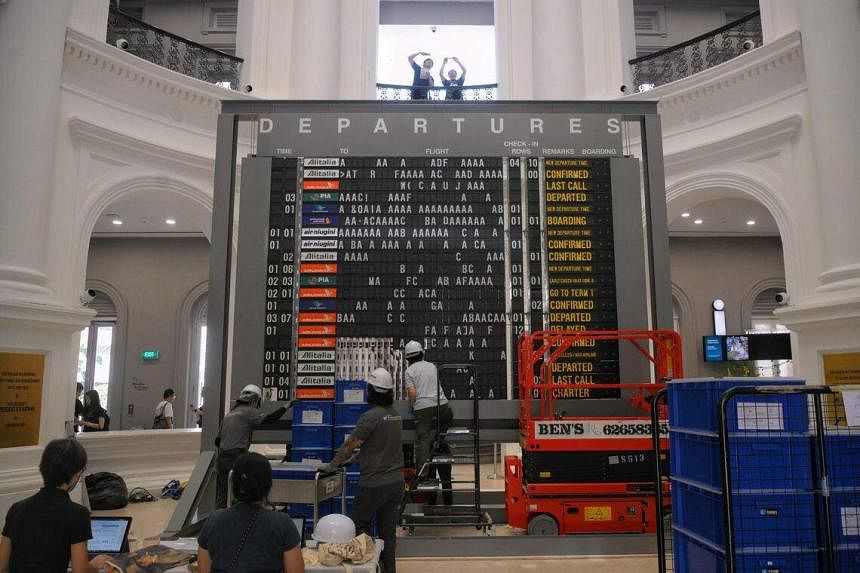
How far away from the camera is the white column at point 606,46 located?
41.6ft

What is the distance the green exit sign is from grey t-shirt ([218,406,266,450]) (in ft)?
37.3

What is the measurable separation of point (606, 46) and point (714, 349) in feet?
28.0

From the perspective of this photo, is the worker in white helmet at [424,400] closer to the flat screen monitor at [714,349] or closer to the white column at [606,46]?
the white column at [606,46]

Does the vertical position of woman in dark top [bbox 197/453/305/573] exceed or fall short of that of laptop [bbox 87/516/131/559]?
it exceeds it

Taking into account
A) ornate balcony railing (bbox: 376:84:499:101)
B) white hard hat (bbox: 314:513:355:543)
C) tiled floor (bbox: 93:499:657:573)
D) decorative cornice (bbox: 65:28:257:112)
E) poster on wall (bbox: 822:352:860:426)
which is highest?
ornate balcony railing (bbox: 376:84:499:101)

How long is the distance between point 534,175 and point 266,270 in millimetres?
3204

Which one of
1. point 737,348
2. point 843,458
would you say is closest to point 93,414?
point 843,458

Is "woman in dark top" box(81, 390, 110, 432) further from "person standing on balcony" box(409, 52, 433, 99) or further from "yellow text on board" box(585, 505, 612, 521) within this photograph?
"yellow text on board" box(585, 505, 612, 521)

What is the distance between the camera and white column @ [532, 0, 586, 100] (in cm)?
1308

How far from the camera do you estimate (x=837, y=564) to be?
3.96 m

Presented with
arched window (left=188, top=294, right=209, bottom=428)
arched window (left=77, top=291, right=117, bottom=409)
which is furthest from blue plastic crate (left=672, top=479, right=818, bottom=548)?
arched window (left=77, top=291, right=117, bottom=409)

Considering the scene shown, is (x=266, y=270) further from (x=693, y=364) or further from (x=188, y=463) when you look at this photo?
(x=693, y=364)

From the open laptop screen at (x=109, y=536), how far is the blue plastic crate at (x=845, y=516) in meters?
4.51

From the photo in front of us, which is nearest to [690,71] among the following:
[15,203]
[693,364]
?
[693,364]
